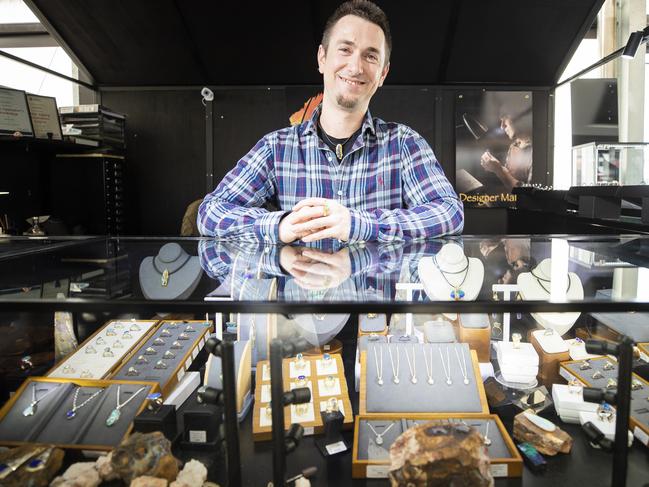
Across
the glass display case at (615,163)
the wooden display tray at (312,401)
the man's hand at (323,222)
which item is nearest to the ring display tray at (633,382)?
the wooden display tray at (312,401)

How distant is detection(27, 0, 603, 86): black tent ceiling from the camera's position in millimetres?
3941

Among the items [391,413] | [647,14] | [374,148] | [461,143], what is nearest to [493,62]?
[461,143]

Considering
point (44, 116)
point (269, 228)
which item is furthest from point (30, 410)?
point (44, 116)

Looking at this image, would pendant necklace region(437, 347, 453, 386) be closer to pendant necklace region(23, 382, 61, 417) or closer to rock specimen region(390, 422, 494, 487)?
rock specimen region(390, 422, 494, 487)

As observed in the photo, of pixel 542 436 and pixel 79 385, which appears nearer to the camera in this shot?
pixel 542 436

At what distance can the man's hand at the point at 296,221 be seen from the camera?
1.28 metres

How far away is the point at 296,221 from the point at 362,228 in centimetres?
20

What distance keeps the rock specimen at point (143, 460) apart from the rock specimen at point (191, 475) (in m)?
0.02

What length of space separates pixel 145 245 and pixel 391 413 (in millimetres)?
827

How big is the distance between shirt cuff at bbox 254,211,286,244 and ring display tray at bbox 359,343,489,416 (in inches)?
19.3

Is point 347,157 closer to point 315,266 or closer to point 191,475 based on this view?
point 315,266

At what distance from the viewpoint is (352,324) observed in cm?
108

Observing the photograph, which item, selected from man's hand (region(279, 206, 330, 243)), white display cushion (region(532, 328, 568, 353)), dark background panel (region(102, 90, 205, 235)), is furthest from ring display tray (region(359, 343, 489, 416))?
dark background panel (region(102, 90, 205, 235))

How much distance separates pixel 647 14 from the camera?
448 centimetres
